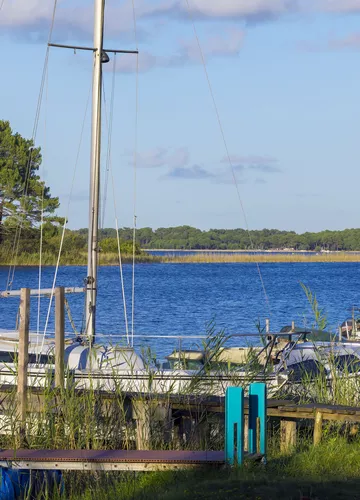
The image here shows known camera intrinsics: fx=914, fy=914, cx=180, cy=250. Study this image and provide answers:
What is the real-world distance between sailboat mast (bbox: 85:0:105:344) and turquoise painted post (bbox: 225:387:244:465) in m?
6.23

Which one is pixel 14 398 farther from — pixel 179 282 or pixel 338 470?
pixel 179 282

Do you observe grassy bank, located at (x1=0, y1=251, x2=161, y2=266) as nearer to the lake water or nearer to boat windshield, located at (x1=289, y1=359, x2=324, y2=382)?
the lake water

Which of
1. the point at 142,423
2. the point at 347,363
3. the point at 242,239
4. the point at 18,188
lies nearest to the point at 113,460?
the point at 142,423

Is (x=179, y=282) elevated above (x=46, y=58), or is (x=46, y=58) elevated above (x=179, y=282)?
(x=46, y=58)

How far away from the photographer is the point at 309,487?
827 cm

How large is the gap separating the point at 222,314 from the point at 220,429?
2696 cm

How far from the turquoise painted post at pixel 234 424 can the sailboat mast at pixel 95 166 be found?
6.23 meters

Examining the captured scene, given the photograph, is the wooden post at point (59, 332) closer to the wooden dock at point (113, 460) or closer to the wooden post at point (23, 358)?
the wooden post at point (23, 358)

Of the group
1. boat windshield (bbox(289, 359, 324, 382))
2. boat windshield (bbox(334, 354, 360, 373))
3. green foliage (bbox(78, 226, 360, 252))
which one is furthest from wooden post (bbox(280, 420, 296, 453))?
green foliage (bbox(78, 226, 360, 252))

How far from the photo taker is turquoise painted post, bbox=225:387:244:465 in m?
9.20

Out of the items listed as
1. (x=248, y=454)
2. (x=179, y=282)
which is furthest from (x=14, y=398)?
(x=179, y=282)

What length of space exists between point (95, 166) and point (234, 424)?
766 cm

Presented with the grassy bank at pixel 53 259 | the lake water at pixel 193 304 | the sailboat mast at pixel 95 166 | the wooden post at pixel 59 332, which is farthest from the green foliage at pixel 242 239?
the wooden post at pixel 59 332

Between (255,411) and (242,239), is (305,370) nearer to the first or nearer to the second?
(255,411)
